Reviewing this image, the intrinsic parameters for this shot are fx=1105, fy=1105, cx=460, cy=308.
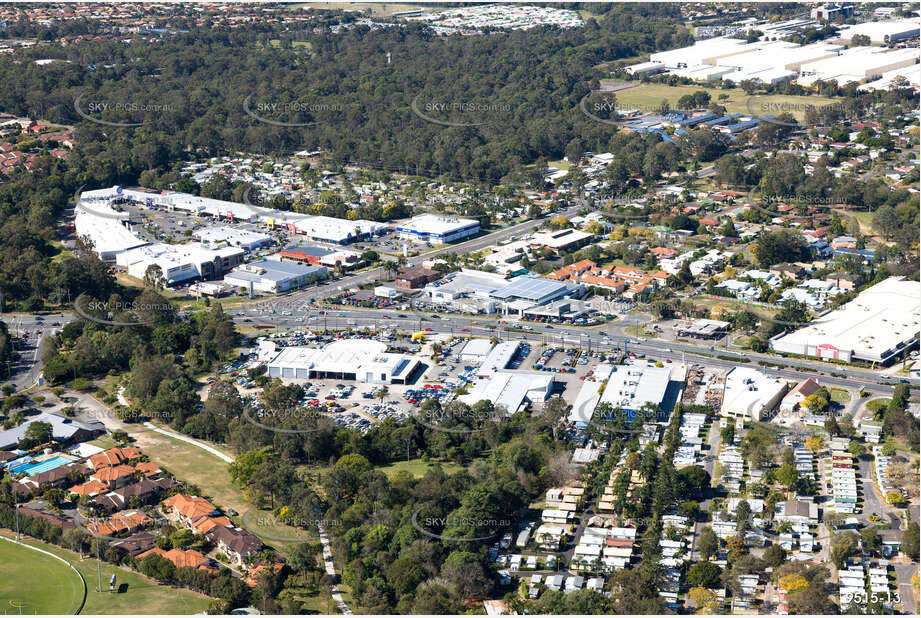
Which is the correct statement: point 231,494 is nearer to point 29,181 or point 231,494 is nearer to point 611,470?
point 611,470

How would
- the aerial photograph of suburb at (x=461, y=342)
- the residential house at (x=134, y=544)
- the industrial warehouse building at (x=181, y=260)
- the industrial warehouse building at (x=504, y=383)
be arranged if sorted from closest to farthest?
the aerial photograph of suburb at (x=461, y=342) < the residential house at (x=134, y=544) < the industrial warehouse building at (x=504, y=383) < the industrial warehouse building at (x=181, y=260)

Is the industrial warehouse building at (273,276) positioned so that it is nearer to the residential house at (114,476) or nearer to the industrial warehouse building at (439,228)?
Result: the industrial warehouse building at (439,228)

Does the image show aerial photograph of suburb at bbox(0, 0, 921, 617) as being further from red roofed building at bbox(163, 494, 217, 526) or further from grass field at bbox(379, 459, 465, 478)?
grass field at bbox(379, 459, 465, 478)

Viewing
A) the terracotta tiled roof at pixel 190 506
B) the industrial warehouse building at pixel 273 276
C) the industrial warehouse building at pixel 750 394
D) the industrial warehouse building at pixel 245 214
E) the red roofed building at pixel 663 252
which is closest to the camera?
the terracotta tiled roof at pixel 190 506

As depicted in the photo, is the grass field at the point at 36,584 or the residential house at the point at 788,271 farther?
the residential house at the point at 788,271

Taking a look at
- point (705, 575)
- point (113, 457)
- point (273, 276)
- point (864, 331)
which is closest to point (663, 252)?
point (864, 331)

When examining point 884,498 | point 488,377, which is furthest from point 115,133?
point 884,498

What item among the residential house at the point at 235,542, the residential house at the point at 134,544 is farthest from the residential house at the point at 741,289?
the residential house at the point at 134,544

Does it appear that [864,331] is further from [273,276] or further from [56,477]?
[56,477]
